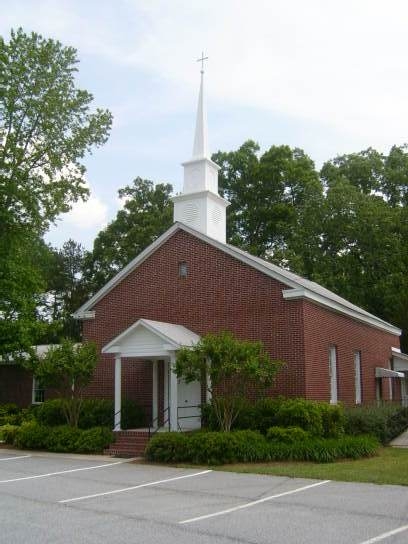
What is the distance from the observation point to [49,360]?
2036 centimetres

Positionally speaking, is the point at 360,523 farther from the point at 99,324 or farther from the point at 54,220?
the point at 54,220

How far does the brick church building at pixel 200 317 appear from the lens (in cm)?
2020

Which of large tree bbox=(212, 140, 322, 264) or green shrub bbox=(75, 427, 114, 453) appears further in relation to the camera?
large tree bbox=(212, 140, 322, 264)

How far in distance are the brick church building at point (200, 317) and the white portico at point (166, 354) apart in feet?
0.11

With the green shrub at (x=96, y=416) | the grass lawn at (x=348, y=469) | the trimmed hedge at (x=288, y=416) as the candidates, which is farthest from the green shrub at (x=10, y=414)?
the grass lawn at (x=348, y=469)

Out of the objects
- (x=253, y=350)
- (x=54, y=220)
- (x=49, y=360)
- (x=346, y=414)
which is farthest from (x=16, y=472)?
(x=54, y=220)

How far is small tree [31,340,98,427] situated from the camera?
797 inches

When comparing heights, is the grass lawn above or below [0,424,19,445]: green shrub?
below

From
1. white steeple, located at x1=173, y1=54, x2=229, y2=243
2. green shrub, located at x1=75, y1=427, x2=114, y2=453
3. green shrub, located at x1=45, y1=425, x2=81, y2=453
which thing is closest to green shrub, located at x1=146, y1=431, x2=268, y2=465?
green shrub, located at x1=75, y1=427, x2=114, y2=453

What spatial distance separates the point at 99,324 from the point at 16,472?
377 inches

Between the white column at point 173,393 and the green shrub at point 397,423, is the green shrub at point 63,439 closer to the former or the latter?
Answer: the white column at point 173,393

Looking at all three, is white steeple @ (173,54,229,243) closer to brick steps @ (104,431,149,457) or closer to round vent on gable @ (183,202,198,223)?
Answer: round vent on gable @ (183,202,198,223)

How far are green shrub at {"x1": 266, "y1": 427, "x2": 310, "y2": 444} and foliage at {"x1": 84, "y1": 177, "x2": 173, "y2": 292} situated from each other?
96.0 ft

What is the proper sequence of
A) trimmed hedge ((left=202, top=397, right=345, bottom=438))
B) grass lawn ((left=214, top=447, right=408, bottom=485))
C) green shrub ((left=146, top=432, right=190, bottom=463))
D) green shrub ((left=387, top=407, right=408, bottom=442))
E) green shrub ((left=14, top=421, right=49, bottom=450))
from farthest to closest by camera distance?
green shrub ((left=387, top=407, right=408, bottom=442)) < green shrub ((left=14, top=421, right=49, bottom=450)) < trimmed hedge ((left=202, top=397, right=345, bottom=438)) < green shrub ((left=146, top=432, right=190, bottom=463)) < grass lawn ((left=214, top=447, right=408, bottom=485))
